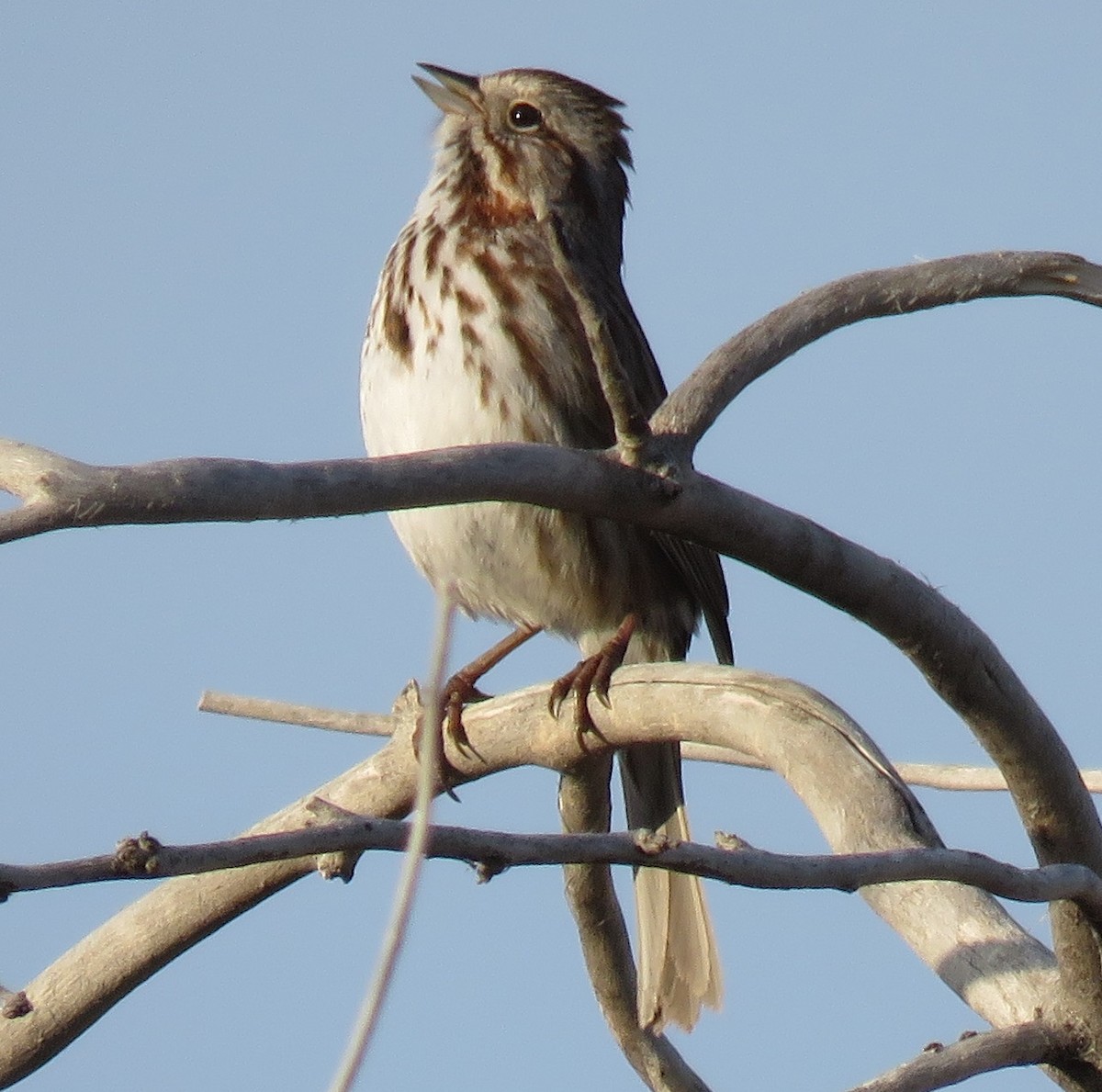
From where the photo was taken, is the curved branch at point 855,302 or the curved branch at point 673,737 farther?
the curved branch at point 673,737

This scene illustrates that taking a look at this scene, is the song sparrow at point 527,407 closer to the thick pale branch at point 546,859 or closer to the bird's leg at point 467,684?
the bird's leg at point 467,684

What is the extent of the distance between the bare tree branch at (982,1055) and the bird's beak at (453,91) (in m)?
3.24

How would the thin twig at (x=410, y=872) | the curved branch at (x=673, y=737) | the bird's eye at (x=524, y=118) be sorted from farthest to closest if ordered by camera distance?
the bird's eye at (x=524, y=118) < the curved branch at (x=673, y=737) < the thin twig at (x=410, y=872)

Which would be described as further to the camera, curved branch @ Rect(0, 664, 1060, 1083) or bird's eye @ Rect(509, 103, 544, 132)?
bird's eye @ Rect(509, 103, 544, 132)

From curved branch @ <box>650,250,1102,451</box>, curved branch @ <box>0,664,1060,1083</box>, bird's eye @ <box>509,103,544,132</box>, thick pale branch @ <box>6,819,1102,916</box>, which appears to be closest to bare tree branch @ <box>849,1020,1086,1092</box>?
curved branch @ <box>0,664,1060,1083</box>

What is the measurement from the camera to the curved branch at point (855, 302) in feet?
9.49

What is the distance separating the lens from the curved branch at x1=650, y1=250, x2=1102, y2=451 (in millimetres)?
2893

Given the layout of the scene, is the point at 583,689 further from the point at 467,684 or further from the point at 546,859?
the point at 546,859

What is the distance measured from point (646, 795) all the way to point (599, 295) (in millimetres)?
1315

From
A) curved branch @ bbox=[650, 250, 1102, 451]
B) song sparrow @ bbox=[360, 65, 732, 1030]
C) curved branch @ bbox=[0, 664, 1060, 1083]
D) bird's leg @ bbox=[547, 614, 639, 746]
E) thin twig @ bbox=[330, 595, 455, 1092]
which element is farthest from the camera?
song sparrow @ bbox=[360, 65, 732, 1030]

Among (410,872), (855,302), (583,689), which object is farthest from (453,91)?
(410,872)

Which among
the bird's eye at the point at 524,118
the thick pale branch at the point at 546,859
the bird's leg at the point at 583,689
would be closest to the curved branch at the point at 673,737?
the bird's leg at the point at 583,689

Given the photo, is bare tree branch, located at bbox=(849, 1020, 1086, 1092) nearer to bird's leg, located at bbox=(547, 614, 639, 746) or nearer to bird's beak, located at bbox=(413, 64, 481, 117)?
bird's leg, located at bbox=(547, 614, 639, 746)

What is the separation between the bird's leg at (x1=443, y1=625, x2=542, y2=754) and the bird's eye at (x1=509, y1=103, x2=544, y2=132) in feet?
4.54
